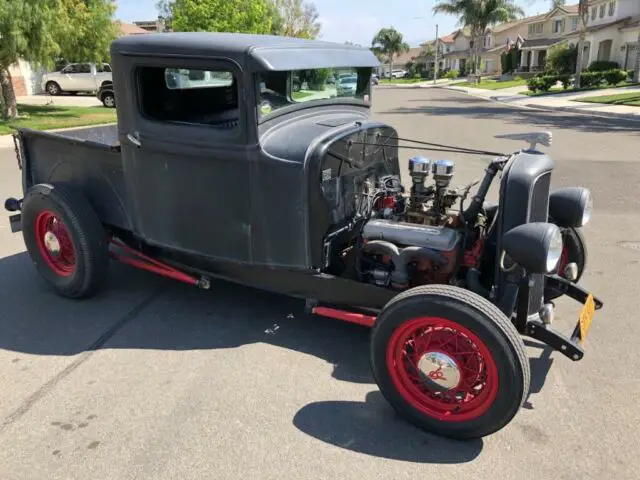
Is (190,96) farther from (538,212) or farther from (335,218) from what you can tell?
(538,212)

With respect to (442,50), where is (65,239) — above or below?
below

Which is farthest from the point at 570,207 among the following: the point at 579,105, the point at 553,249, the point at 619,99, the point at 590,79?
the point at 590,79

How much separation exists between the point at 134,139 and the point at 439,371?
93.5 inches

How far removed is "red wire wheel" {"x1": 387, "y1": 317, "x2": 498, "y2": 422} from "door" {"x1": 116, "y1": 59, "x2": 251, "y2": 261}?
121 cm

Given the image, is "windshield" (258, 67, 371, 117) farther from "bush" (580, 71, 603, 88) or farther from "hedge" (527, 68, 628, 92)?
"bush" (580, 71, 603, 88)

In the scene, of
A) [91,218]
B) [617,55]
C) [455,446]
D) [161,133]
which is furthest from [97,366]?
[617,55]

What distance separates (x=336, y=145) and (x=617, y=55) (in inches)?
1786

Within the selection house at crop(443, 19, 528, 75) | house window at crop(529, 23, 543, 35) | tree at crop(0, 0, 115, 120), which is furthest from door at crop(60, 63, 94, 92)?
house window at crop(529, 23, 543, 35)

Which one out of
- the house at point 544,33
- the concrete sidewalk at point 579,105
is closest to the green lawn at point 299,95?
the concrete sidewalk at point 579,105

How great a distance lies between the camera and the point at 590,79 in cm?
3098

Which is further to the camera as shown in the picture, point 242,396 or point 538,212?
point 242,396

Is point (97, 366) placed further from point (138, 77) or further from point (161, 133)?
point (138, 77)

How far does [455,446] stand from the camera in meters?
2.64

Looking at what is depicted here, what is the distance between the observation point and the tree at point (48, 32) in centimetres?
1403
